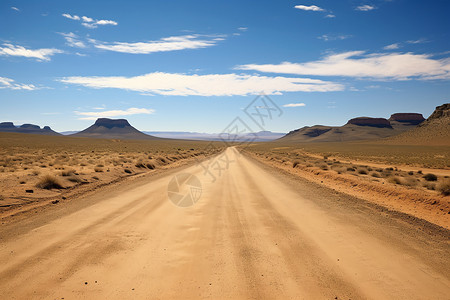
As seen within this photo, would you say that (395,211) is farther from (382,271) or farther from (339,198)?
(382,271)

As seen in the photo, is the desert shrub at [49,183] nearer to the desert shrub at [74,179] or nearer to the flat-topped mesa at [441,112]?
the desert shrub at [74,179]

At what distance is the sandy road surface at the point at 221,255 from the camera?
3.93 meters

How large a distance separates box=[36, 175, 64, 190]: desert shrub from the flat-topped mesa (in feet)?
444

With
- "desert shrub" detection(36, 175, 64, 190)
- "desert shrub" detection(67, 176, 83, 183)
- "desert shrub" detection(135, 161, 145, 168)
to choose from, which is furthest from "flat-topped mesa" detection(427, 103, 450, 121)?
"desert shrub" detection(36, 175, 64, 190)

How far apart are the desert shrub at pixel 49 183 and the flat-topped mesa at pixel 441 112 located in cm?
13533

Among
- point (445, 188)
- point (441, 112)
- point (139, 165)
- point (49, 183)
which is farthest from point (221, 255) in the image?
point (441, 112)

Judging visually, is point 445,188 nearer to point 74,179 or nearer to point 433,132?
point 74,179

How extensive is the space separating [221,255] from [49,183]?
10741mm

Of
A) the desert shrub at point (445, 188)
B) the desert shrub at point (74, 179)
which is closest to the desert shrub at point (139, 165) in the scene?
the desert shrub at point (74, 179)

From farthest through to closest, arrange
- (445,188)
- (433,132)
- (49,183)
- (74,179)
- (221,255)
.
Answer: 1. (433,132)
2. (74,179)
3. (49,183)
4. (445,188)
5. (221,255)

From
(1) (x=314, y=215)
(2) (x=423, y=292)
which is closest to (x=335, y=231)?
(1) (x=314, y=215)

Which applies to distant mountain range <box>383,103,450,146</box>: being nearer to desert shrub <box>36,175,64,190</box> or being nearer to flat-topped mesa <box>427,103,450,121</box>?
flat-topped mesa <box>427,103,450,121</box>

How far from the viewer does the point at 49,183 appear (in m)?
12.2

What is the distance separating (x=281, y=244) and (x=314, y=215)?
2911 mm
